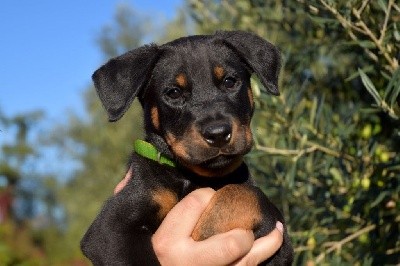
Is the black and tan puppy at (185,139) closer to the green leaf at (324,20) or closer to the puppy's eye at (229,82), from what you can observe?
the puppy's eye at (229,82)

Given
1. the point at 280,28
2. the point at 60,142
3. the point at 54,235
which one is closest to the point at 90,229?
the point at 280,28

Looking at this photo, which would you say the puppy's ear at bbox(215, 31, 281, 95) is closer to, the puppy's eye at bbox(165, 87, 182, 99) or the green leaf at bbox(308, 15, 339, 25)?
the green leaf at bbox(308, 15, 339, 25)

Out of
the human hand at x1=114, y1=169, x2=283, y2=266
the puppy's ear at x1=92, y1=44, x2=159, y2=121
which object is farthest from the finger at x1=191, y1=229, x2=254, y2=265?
the puppy's ear at x1=92, y1=44, x2=159, y2=121

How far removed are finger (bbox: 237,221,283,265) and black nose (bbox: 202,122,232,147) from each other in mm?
543

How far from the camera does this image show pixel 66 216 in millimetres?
19531

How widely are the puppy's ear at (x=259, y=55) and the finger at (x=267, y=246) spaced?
74 centimetres

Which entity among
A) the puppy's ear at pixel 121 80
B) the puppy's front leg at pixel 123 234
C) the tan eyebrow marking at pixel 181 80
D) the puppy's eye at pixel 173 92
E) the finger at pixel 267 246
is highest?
the puppy's ear at pixel 121 80

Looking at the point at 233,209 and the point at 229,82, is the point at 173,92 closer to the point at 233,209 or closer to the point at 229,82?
the point at 229,82

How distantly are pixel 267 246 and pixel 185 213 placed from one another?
43 cm

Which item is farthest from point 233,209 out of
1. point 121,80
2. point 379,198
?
point 379,198

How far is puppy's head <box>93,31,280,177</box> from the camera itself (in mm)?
3570

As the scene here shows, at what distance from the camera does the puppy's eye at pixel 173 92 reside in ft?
12.6

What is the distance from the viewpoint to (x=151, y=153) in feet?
12.6

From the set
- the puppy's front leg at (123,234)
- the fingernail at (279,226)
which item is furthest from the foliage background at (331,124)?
the puppy's front leg at (123,234)
